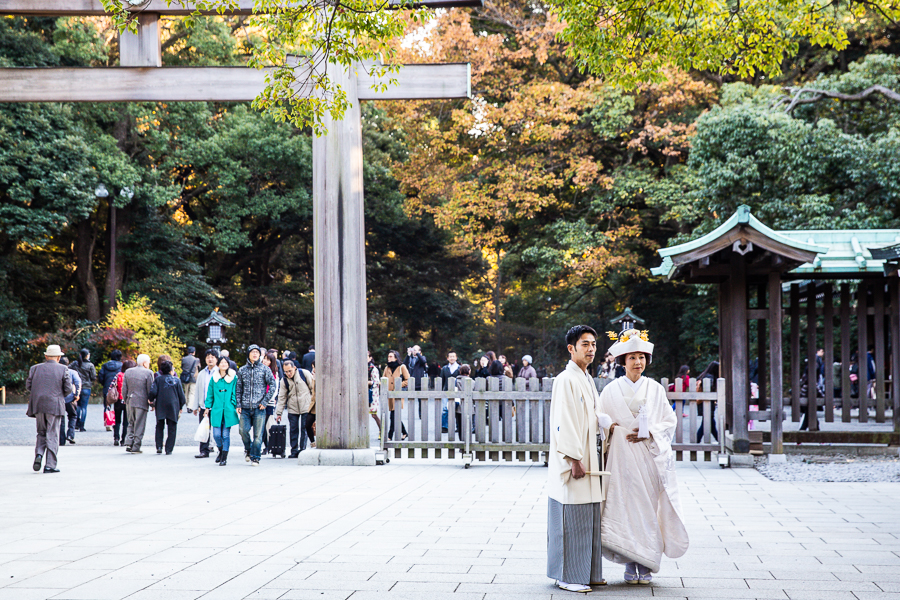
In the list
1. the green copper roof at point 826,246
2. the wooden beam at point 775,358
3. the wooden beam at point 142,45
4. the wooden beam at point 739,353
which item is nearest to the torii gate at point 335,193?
the wooden beam at point 142,45

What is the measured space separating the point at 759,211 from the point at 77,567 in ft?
61.5

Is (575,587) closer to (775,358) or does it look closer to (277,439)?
(775,358)

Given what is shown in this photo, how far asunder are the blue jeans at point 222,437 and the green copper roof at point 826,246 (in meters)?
6.70

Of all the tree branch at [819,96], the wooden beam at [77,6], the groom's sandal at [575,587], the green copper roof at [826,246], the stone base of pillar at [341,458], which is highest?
the tree branch at [819,96]

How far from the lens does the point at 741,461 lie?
36.4ft

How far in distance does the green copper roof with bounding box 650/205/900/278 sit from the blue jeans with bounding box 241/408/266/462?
6.26 metres

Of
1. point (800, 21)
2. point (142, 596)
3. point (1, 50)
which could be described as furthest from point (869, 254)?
point (1, 50)

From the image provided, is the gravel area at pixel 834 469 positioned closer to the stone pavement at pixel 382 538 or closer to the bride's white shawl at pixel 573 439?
the stone pavement at pixel 382 538

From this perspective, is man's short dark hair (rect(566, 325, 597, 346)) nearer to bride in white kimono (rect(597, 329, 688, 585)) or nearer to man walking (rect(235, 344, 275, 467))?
bride in white kimono (rect(597, 329, 688, 585))

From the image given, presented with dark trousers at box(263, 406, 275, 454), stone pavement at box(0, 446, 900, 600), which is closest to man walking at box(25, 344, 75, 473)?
stone pavement at box(0, 446, 900, 600)

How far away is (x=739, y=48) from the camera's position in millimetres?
10336

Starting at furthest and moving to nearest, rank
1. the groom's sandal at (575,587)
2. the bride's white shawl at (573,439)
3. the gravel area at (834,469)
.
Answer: the gravel area at (834,469) → the bride's white shawl at (573,439) → the groom's sandal at (575,587)

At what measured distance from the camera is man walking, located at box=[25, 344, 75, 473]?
10.8m

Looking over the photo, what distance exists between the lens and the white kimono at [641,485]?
16.9 feet
